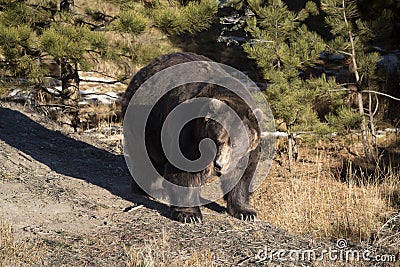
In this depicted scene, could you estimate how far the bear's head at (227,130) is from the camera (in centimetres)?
541

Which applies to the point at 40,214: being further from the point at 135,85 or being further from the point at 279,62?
the point at 279,62

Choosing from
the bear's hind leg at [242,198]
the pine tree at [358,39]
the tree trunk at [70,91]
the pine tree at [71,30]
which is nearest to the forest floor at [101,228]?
the bear's hind leg at [242,198]

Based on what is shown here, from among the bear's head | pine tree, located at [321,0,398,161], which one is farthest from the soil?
pine tree, located at [321,0,398,161]

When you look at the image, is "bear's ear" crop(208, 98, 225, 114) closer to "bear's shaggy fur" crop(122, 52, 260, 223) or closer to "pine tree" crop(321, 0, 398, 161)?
"bear's shaggy fur" crop(122, 52, 260, 223)

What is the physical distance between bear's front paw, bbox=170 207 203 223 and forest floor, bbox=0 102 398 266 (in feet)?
0.25

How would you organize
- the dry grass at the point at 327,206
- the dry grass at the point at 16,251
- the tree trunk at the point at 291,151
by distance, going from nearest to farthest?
the dry grass at the point at 16,251, the dry grass at the point at 327,206, the tree trunk at the point at 291,151

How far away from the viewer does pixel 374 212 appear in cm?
733

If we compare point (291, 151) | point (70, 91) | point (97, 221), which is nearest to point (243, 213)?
point (97, 221)

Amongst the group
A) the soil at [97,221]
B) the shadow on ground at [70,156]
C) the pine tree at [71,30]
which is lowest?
the shadow on ground at [70,156]

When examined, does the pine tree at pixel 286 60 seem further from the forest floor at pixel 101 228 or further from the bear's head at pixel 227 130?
the bear's head at pixel 227 130

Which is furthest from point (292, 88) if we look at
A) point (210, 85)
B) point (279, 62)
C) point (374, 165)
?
point (210, 85)

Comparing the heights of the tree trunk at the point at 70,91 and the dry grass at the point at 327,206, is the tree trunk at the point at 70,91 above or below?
below

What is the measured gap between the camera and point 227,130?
5418 millimetres

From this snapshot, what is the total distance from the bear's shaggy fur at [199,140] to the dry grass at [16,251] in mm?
1568
